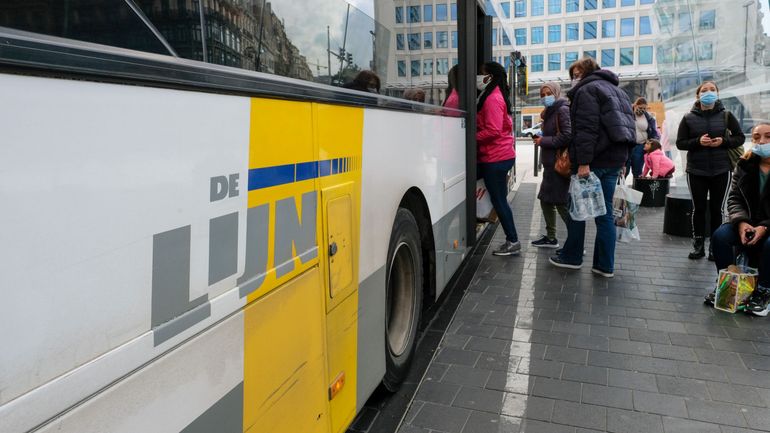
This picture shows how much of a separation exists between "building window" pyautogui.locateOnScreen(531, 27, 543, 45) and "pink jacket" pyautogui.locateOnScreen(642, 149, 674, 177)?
57930 mm

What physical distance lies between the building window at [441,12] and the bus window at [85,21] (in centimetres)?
305

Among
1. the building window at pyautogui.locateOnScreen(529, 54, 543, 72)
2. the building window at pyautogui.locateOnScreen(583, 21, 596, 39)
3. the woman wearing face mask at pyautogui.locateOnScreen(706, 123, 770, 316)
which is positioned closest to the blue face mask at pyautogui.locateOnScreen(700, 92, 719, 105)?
the woman wearing face mask at pyautogui.locateOnScreen(706, 123, 770, 316)

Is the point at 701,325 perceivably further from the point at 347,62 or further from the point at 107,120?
the point at 107,120

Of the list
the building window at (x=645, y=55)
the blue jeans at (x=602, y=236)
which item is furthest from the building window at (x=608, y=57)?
the blue jeans at (x=602, y=236)

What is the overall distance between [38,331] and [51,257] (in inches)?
5.2

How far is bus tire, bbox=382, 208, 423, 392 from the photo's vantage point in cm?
329

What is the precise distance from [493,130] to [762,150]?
90.7 inches

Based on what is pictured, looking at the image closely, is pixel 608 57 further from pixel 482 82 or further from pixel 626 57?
pixel 482 82

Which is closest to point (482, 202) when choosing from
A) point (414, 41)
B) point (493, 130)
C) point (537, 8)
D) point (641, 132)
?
point (493, 130)

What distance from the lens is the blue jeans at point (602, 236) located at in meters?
→ 5.34

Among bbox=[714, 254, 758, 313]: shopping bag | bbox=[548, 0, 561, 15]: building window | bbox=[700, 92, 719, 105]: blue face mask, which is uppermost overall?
bbox=[548, 0, 561, 15]: building window

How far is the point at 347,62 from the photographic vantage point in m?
2.48

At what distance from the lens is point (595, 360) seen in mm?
3791

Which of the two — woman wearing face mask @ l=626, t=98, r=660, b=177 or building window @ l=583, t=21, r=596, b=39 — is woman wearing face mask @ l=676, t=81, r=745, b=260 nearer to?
woman wearing face mask @ l=626, t=98, r=660, b=177
